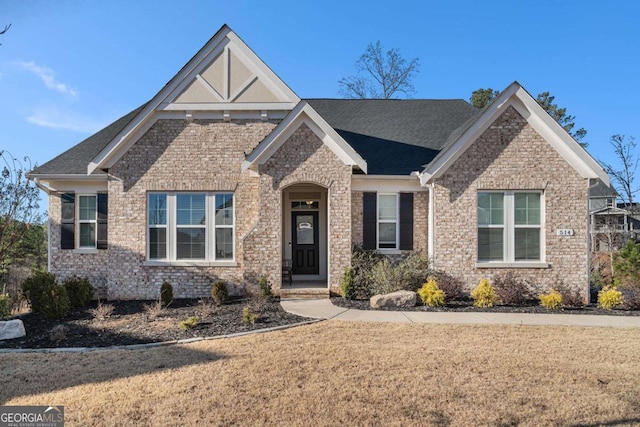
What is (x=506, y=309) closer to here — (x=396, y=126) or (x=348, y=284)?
(x=348, y=284)

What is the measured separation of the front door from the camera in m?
14.5

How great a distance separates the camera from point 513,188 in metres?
11.7

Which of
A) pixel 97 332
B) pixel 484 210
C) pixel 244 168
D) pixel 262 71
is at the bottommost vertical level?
pixel 97 332

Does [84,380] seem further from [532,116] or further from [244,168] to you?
[532,116]

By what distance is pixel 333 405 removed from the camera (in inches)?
185

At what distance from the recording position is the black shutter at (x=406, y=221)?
12.6m

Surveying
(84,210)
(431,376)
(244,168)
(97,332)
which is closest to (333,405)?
(431,376)

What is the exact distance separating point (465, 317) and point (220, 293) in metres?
6.44

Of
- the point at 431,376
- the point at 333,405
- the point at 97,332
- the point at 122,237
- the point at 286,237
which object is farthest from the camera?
the point at 286,237

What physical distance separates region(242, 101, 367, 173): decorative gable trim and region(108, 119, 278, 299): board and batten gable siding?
4.10 feet

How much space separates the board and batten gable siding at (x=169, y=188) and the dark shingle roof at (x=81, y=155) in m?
1.11

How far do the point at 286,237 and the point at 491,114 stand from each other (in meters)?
7.65

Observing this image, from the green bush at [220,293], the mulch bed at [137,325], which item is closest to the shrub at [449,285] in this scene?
the mulch bed at [137,325]

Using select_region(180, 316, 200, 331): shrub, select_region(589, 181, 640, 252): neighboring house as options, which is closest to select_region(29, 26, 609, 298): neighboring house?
select_region(180, 316, 200, 331): shrub
